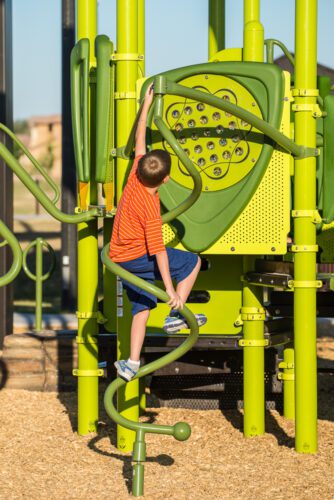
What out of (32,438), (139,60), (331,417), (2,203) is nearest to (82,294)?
(32,438)

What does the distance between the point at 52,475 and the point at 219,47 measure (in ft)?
12.4

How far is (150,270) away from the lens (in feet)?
18.5

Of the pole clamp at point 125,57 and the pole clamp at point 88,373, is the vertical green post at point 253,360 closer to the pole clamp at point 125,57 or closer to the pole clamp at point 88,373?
the pole clamp at point 88,373

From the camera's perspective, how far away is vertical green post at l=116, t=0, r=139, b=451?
20.7ft

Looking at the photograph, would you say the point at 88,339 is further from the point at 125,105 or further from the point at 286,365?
the point at 125,105

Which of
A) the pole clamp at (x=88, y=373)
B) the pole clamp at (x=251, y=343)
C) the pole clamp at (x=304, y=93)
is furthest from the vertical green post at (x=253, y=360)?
the pole clamp at (x=304, y=93)

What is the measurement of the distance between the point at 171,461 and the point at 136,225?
149 cm

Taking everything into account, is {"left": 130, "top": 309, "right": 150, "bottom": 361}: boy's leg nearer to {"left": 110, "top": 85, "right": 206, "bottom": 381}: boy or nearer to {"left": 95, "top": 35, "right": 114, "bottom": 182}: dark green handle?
{"left": 110, "top": 85, "right": 206, "bottom": 381}: boy

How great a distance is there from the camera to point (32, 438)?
689 centimetres

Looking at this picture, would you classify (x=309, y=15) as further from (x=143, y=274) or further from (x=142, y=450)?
(x=142, y=450)

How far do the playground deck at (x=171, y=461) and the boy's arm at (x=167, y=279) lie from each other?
98 cm

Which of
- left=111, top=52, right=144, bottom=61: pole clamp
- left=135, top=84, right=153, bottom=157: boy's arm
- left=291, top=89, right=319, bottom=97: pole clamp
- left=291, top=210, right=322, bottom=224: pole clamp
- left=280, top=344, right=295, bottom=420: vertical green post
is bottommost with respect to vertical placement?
left=280, top=344, right=295, bottom=420: vertical green post

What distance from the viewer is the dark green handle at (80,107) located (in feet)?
21.3

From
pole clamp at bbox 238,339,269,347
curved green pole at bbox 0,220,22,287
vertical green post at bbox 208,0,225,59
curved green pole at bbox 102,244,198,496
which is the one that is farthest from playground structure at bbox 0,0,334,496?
vertical green post at bbox 208,0,225,59
